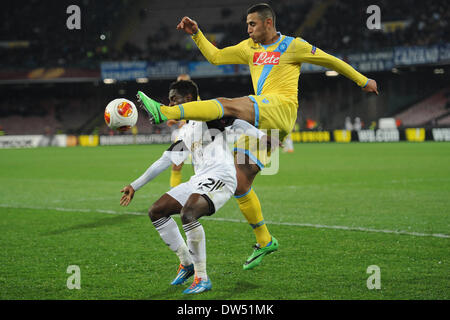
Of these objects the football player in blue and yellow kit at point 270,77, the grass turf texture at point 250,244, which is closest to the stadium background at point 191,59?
the grass turf texture at point 250,244

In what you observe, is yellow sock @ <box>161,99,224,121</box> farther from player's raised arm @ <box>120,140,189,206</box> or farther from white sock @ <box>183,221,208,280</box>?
white sock @ <box>183,221,208,280</box>

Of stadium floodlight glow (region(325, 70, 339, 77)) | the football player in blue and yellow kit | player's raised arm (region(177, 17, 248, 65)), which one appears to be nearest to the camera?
the football player in blue and yellow kit

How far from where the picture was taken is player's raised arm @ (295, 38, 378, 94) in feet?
18.0

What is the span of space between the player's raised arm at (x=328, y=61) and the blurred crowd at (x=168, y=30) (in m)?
30.8

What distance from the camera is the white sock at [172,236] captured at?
4.75 metres

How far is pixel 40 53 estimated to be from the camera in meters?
42.1

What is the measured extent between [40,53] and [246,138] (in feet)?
131

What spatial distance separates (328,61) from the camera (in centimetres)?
556

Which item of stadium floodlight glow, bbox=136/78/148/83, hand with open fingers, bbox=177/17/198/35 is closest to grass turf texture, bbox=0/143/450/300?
hand with open fingers, bbox=177/17/198/35

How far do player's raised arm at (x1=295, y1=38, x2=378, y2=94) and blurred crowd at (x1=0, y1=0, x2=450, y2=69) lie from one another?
30802 millimetres

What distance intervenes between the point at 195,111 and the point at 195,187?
25.0 inches
